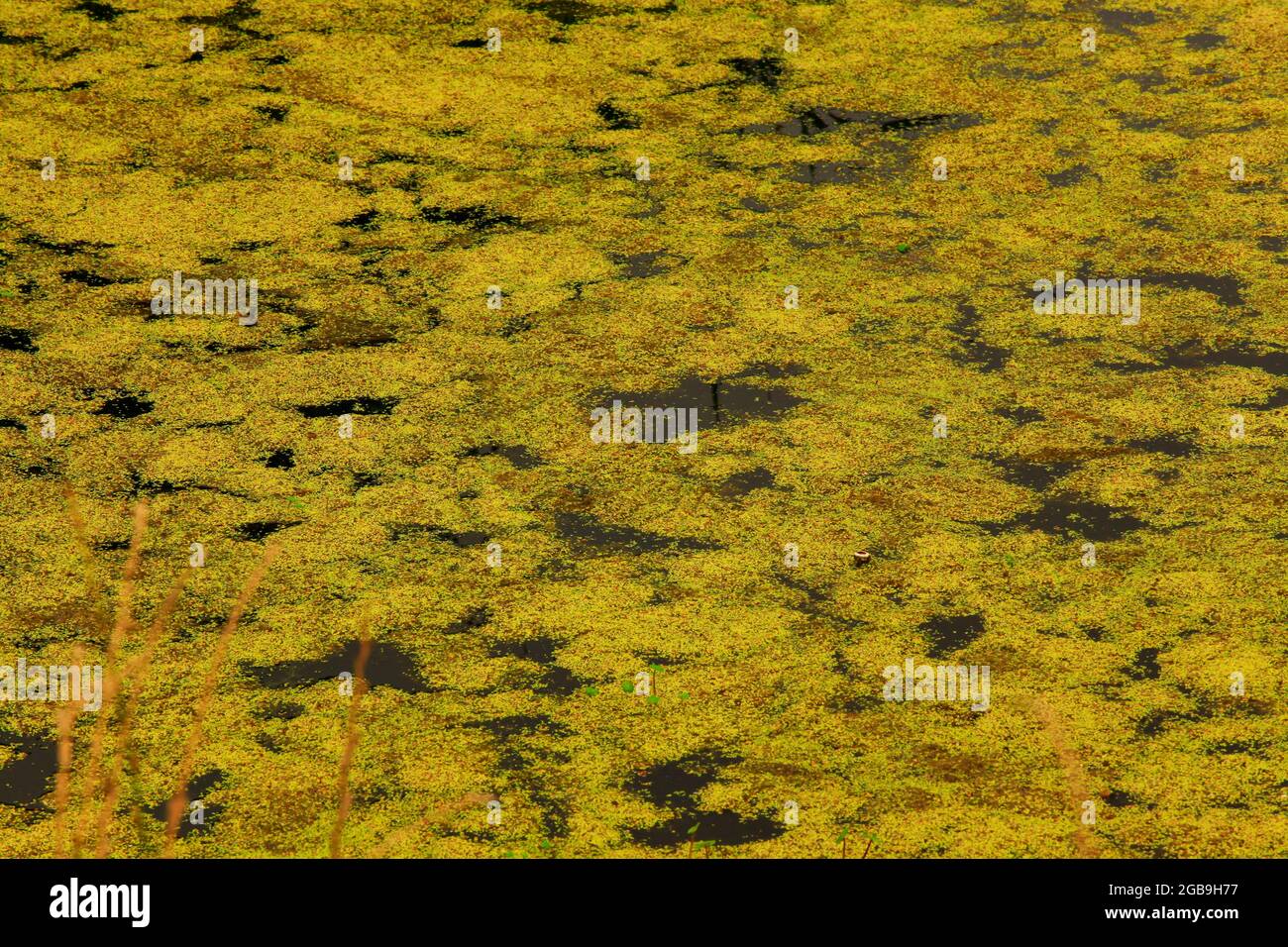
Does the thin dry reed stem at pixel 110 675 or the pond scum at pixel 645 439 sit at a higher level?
the pond scum at pixel 645 439

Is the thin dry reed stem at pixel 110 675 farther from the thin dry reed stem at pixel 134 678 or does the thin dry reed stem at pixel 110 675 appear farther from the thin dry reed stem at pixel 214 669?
the thin dry reed stem at pixel 214 669

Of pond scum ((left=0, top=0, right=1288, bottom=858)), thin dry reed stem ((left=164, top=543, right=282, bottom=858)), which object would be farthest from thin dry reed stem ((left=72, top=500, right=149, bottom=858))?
thin dry reed stem ((left=164, top=543, right=282, bottom=858))

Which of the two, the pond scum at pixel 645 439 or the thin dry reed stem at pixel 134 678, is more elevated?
the pond scum at pixel 645 439

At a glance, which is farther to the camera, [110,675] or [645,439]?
[645,439]

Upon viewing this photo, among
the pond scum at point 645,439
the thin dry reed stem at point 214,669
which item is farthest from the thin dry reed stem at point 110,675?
the thin dry reed stem at point 214,669

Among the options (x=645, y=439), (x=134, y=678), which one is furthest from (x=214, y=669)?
(x=645, y=439)

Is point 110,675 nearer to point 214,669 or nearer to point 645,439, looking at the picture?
point 214,669

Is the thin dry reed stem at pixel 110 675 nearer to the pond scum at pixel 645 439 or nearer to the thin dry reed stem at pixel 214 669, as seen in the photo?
the pond scum at pixel 645 439

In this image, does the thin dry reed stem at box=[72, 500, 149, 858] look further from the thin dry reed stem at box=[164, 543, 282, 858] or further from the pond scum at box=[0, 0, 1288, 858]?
the thin dry reed stem at box=[164, 543, 282, 858]

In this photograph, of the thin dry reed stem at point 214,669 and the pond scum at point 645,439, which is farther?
the pond scum at point 645,439
